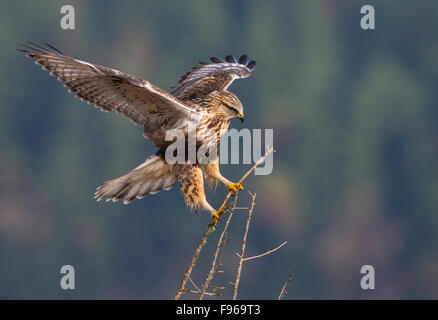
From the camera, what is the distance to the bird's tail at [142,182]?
6668 millimetres

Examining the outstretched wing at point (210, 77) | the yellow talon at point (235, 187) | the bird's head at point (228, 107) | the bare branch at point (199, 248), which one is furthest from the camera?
the outstretched wing at point (210, 77)

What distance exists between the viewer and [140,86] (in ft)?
19.1

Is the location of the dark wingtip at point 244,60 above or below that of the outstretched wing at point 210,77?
above

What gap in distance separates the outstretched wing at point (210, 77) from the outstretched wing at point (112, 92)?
81 cm

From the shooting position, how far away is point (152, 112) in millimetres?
6359

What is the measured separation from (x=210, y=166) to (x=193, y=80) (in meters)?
1.76

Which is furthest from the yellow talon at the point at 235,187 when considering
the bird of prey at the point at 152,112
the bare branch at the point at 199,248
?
the bare branch at the point at 199,248

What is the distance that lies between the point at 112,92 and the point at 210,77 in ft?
5.88

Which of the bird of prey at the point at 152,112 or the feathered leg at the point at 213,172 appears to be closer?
the bird of prey at the point at 152,112

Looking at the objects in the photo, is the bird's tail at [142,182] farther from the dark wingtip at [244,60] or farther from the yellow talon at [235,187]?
the dark wingtip at [244,60]

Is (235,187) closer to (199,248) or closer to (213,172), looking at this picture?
(213,172)

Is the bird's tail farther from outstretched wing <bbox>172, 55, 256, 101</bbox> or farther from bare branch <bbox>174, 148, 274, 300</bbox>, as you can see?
bare branch <bbox>174, 148, 274, 300</bbox>

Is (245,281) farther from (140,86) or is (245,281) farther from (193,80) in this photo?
(140,86)
